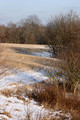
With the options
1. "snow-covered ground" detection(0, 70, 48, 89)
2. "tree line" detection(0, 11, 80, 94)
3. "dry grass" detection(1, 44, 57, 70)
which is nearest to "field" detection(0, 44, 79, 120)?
"snow-covered ground" detection(0, 70, 48, 89)

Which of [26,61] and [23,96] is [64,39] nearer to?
[26,61]

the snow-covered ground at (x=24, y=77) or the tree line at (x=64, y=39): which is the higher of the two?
the tree line at (x=64, y=39)

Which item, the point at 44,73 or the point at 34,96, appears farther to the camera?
the point at 44,73

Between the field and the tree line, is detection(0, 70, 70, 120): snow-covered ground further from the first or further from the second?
the tree line

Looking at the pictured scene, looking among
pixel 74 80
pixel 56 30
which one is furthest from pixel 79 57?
pixel 56 30

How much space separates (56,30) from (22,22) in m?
40.0

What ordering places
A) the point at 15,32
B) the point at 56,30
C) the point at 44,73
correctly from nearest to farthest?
the point at 44,73, the point at 56,30, the point at 15,32

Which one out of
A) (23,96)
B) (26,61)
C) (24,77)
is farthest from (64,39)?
(23,96)

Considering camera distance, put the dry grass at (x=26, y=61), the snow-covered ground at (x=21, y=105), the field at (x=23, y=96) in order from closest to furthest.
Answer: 1. the snow-covered ground at (x=21, y=105)
2. the field at (x=23, y=96)
3. the dry grass at (x=26, y=61)

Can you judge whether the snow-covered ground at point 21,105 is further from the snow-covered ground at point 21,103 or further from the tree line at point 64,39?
the tree line at point 64,39

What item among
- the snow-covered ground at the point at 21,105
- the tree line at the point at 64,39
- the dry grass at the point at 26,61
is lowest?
the snow-covered ground at the point at 21,105

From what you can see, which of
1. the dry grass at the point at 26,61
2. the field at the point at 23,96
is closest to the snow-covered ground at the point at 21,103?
the field at the point at 23,96

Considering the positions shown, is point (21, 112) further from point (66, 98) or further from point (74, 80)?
point (74, 80)

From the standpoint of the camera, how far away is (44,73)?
37.1ft
